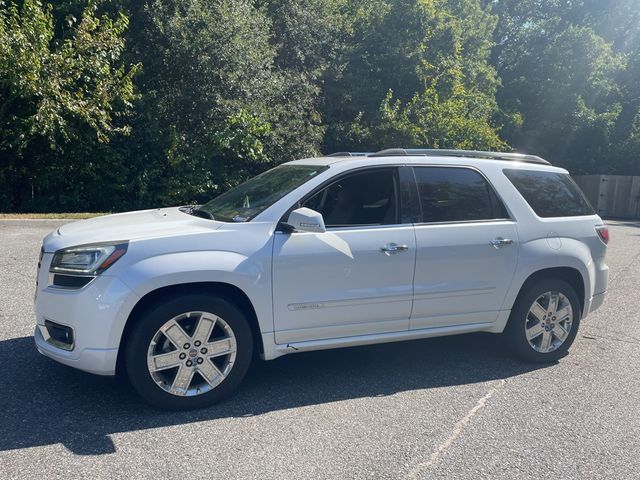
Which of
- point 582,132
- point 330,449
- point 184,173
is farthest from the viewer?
point 582,132

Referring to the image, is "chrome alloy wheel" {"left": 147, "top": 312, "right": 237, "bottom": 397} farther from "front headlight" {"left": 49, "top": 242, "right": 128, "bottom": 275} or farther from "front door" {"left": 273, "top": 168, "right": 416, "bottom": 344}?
"front headlight" {"left": 49, "top": 242, "right": 128, "bottom": 275}

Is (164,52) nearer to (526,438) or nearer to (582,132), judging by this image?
(526,438)

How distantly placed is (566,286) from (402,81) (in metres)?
19.6

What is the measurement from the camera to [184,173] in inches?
732

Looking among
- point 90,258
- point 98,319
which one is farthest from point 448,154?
point 98,319

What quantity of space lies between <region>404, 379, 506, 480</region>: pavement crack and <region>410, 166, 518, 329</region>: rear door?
0.68 meters

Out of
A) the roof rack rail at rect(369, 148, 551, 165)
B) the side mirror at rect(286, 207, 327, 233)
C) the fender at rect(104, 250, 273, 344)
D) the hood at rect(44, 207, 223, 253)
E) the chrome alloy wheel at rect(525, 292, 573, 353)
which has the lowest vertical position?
the chrome alloy wheel at rect(525, 292, 573, 353)

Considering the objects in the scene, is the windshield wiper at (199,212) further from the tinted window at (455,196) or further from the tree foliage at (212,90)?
the tree foliage at (212,90)

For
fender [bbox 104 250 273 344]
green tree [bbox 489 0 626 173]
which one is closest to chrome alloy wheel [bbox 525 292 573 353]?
fender [bbox 104 250 273 344]

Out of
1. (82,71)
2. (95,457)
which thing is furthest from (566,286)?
(82,71)

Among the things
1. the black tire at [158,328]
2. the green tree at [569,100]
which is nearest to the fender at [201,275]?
the black tire at [158,328]

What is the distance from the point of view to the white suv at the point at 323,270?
425cm

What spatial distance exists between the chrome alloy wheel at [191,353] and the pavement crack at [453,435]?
4.92 feet

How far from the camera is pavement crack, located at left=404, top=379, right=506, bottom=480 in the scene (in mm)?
3723
